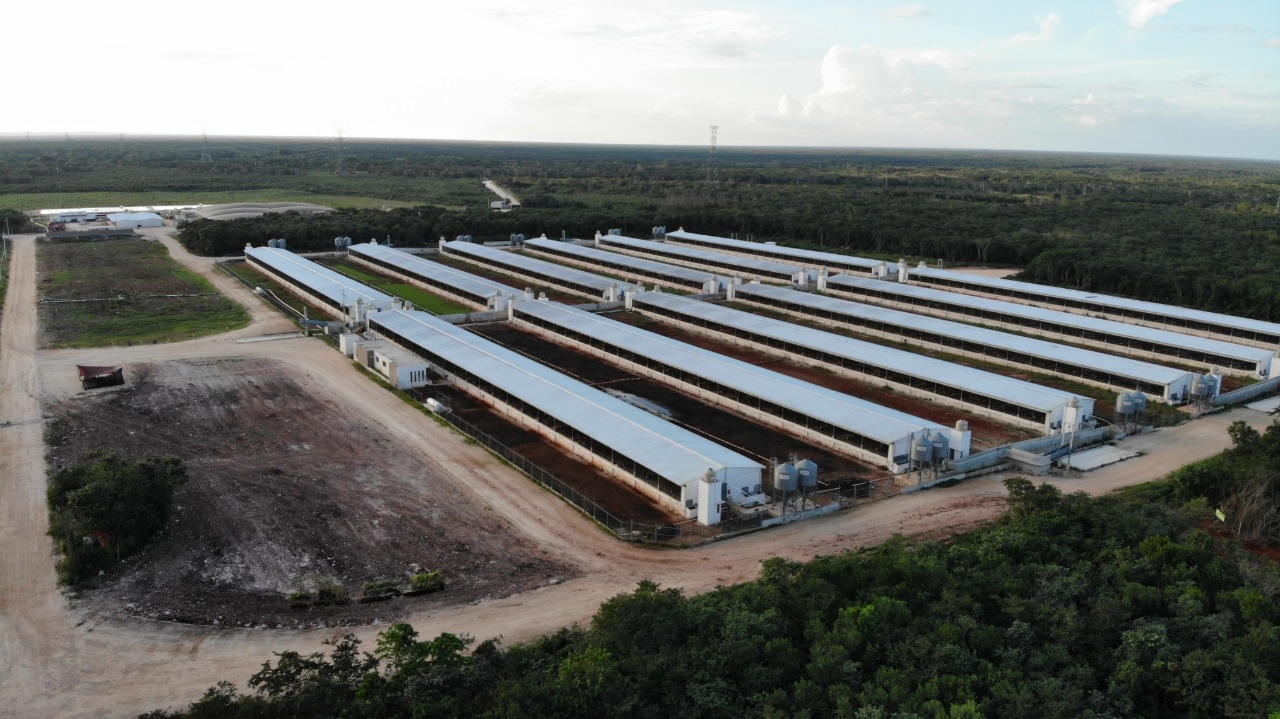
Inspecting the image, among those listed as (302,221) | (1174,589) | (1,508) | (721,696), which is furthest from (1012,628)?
(302,221)

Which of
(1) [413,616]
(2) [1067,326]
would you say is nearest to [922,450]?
(1) [413,616]

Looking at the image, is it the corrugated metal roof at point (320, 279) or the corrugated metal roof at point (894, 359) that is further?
the corrugated metal roof at point (320, 279)

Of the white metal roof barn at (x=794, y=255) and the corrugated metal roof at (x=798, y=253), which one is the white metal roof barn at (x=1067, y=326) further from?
the corrugated metal roof at (x=798, y=253)

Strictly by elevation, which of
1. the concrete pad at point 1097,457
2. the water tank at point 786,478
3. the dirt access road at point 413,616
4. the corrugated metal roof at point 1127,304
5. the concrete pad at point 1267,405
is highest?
the corrugated metal roof at point 1127,304

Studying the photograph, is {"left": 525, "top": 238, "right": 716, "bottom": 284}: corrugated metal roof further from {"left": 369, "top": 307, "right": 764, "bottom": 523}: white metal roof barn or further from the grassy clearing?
the grassy clearing

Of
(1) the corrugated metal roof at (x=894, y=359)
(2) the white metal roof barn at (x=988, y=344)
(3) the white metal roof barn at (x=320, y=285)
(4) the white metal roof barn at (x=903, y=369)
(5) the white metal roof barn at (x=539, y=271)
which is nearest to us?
(4) the white metal roof barn at (x=903, y=369)

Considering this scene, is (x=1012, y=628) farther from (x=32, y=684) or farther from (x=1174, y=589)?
(x=32, y=684)

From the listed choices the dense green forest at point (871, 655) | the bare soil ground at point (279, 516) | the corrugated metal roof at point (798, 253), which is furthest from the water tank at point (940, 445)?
the corrugated metal roof at point (798, 253)
